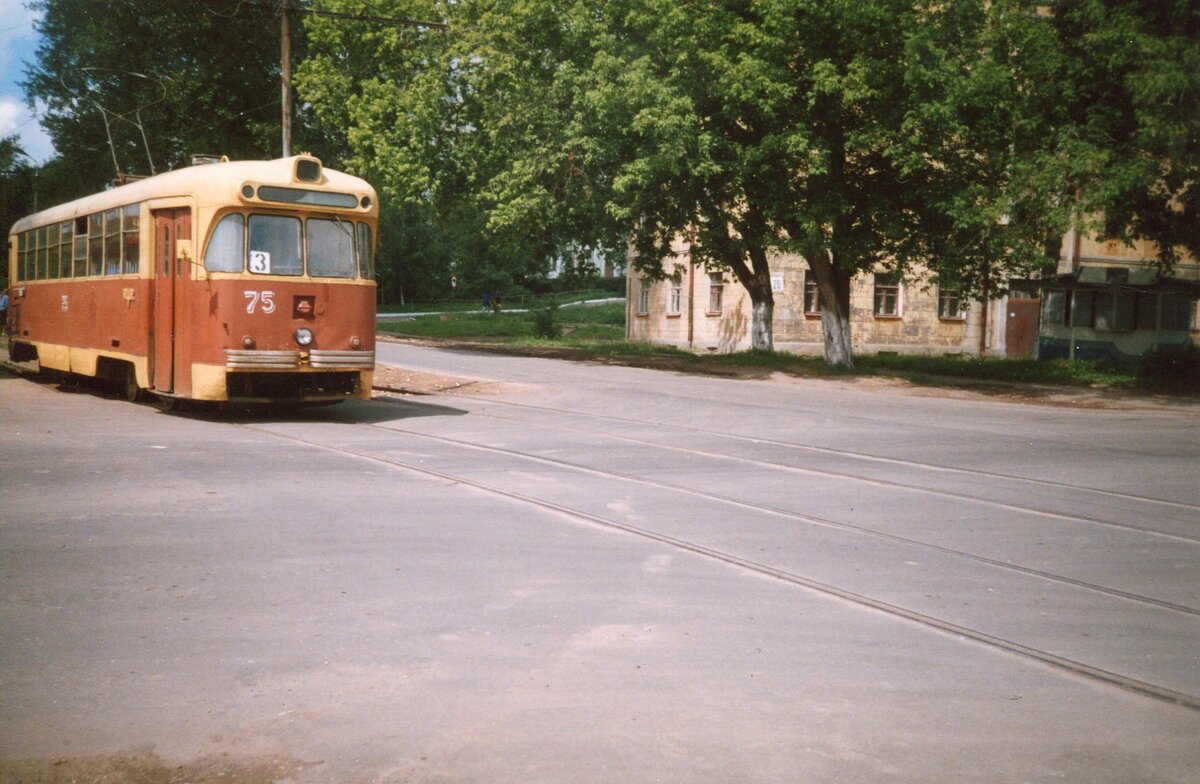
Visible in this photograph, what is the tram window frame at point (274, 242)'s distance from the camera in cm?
1556

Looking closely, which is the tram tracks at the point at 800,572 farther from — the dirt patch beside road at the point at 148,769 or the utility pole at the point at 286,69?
the utility pole at the point at 286,69

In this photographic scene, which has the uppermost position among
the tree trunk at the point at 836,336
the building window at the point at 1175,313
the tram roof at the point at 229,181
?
the tram roof at the point at 229,181

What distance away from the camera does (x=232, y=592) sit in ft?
21.6

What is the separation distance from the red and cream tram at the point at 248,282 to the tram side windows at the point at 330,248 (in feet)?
0.05

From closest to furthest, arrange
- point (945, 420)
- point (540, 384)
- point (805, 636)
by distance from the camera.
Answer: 1. point (805, 636)
2. point (945, 420)
3. point (540, 384)

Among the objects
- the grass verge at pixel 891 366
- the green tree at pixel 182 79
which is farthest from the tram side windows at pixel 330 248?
the green tree at pixel 182 79

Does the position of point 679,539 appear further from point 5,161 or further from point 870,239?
point 5,161

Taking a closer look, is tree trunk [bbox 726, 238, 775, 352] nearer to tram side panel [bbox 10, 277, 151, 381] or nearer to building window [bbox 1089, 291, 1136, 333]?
building window [bbox 1089, 291, 1136, 333]

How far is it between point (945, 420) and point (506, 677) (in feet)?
46.6

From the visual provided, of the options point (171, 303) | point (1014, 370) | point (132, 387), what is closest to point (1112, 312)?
point (1014, 370)

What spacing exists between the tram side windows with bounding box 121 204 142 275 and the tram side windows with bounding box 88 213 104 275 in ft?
3.73

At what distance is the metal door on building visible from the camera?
Result: 44.5 meters

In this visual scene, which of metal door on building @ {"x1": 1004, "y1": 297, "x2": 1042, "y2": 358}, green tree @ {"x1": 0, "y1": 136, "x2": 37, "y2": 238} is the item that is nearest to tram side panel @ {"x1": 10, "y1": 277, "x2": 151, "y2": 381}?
metal door on building @ {"x1": 1004, "y1": 297, "x2": 1042, "y2": 358}

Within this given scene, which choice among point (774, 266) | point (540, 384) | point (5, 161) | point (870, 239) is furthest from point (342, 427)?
point (5, 161)
